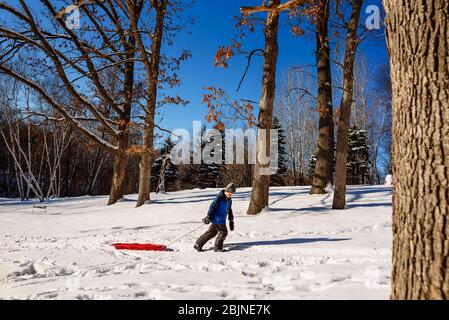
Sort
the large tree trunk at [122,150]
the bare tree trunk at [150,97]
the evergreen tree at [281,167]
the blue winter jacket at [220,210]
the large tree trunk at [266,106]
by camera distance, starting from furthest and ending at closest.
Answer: the evergreen tree at [281,167] < the large tree trunk at [122,150] < the bare tree trunk at [150,97] < the large tree trunk at [266,106] < the blue winter jacket at [220,210]

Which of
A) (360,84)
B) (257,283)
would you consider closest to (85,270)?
(257,283)

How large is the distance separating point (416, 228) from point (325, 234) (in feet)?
21.1

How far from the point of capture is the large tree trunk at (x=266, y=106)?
10.2 meters

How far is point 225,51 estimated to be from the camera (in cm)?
981

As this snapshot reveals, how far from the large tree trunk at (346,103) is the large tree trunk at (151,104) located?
271 inches

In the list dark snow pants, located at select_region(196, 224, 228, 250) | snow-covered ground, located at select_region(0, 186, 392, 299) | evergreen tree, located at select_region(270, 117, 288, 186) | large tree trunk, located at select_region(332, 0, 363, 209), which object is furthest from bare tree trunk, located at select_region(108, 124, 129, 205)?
evergreen tree, located at select_region(270, 117, 288, 186)

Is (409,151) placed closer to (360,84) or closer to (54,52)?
(54,52)

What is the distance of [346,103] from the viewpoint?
10.4 metres

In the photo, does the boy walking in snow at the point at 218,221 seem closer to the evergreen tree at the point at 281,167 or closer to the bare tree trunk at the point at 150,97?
the bare tree trunk at the point at 150,97

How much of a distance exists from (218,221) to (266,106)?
4381 mm

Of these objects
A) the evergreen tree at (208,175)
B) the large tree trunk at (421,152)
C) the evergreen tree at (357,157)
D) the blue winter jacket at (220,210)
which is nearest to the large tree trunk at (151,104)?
the blue winter jacket at (220,210)

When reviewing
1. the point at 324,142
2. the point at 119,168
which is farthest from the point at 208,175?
the point at 324,142

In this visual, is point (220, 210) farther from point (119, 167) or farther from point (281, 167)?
point (281, 167)

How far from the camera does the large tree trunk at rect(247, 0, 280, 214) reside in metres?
10.2
